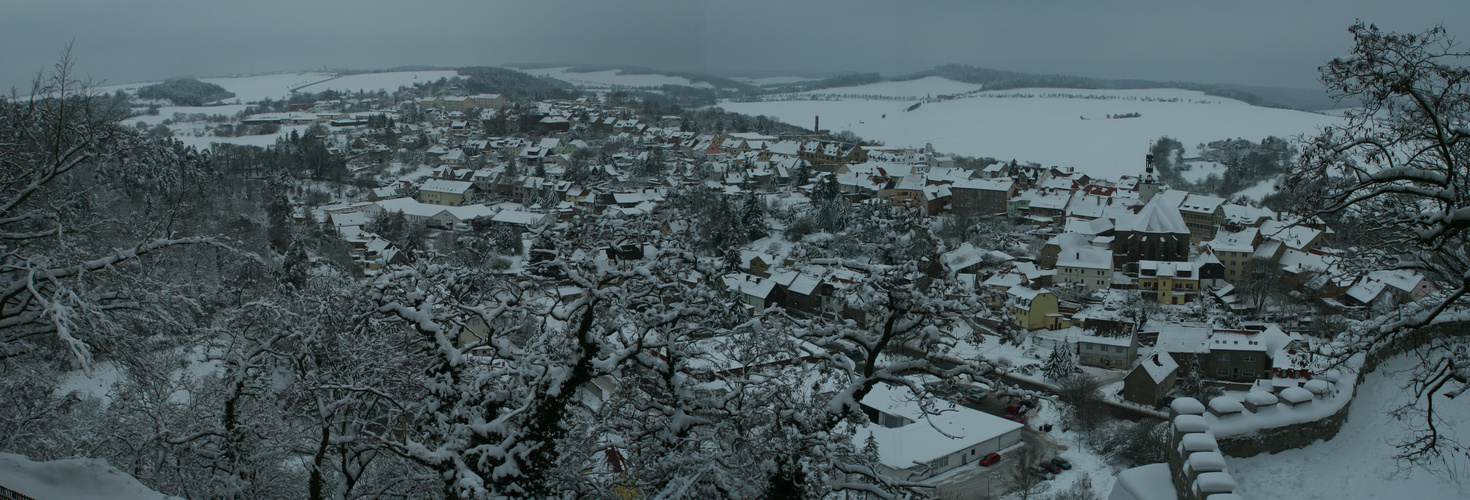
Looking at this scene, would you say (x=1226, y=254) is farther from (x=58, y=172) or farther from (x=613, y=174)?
(x=58, y=172)

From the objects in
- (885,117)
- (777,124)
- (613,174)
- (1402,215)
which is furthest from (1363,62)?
(885,117)

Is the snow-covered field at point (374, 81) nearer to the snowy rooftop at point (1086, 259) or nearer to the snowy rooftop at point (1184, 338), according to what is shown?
the snowy rooftop at point (1086, 259)

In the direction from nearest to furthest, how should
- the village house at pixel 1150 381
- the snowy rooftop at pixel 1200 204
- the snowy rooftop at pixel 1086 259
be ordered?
the village house at pixel 1150 381
the snowy rooftop at pixel 1086 259
the snowy rooftop at pixel 1200 204

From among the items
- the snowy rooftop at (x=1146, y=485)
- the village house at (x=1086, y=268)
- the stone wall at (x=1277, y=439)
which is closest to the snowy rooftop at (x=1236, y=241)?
the village house at (x=1086, y=268)

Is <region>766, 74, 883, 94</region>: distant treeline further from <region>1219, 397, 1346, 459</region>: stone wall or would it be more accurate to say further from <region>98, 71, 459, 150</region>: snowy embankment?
<region>1219, 397, 1346, 459</region>: stone wall

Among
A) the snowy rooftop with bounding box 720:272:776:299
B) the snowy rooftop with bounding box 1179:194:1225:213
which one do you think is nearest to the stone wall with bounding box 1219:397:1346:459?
the snowy rooftop with bounding box 720:272:776:299

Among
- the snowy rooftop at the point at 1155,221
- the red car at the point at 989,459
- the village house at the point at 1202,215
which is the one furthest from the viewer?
the village house at the point at 1202,215
